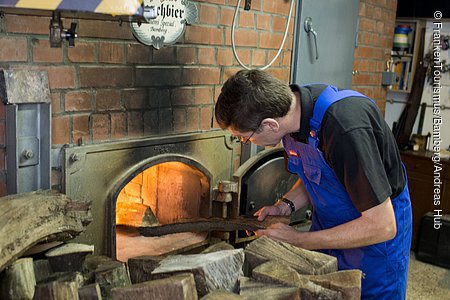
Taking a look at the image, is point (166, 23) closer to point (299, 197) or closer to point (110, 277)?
point (299, 197)

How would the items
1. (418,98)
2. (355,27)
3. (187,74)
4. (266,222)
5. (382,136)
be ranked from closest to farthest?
(382,136) → (266,222) → (187,74) → (355,27) → (418,98)

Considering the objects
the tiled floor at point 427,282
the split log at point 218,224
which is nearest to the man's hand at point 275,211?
the split log at point 218,224

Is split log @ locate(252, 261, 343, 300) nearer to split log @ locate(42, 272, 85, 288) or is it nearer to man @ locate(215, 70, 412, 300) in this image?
man @ locate(215, 70, 412, 300)

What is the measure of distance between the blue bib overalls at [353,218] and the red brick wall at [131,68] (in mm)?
560

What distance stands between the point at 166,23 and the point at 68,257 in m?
1.03

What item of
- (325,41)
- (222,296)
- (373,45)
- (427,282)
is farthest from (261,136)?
(427,282)

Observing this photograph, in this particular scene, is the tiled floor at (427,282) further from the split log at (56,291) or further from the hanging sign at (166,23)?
the split log at (56,291)

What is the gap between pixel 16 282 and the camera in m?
1.68

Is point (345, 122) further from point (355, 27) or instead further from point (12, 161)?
point (355, 27)

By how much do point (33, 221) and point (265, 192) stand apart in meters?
1.41

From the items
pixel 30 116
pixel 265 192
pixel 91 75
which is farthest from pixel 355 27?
pixel 30 116

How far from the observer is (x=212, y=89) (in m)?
2.64

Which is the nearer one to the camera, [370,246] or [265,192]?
[370,246]

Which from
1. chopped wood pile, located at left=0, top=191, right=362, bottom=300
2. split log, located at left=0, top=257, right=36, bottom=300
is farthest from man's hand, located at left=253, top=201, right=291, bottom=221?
split log, located at left=0, top=257, right=36, bottom=300
